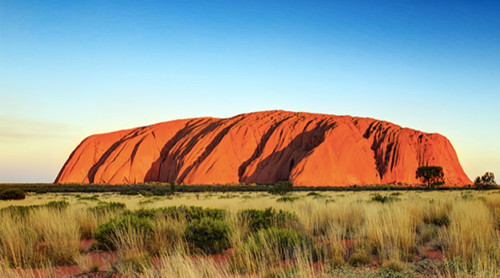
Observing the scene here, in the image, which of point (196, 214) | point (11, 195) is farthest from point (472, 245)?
point (11, 195)

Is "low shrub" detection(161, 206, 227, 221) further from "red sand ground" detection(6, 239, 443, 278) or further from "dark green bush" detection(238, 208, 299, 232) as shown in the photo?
"red sand ground" detection(6, 239, 443, 278)

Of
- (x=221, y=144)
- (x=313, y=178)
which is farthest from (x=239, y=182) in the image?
(x=313, y=178)

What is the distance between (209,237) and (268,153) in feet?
240

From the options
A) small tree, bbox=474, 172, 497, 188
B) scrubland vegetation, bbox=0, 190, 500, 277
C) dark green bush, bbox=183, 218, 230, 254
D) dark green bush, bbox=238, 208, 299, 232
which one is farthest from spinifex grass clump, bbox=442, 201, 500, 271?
small tree, bbox=474, 172, 497, 188

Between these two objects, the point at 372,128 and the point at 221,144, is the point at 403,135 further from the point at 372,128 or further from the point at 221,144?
the point at 221,144

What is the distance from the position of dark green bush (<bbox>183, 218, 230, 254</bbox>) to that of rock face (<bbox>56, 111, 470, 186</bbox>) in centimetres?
6139

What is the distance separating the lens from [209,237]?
25.4 feet

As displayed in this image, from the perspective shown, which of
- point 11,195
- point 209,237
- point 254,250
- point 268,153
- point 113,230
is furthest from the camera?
point 268,153

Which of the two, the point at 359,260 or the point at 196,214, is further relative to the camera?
the point at 196,214

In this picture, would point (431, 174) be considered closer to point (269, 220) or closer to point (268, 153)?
point (268, 153)

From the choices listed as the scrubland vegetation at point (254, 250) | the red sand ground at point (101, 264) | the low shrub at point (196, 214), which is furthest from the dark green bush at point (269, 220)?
the red sand ground at point (101, 264)

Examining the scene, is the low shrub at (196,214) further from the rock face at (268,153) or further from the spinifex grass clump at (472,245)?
the rock face at (268,153)

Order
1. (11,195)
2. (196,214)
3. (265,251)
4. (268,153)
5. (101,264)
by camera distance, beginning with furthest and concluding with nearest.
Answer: (268,153) < (11,195) < (196,214) < (101,264) < (265,251)

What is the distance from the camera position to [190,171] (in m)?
77.6
